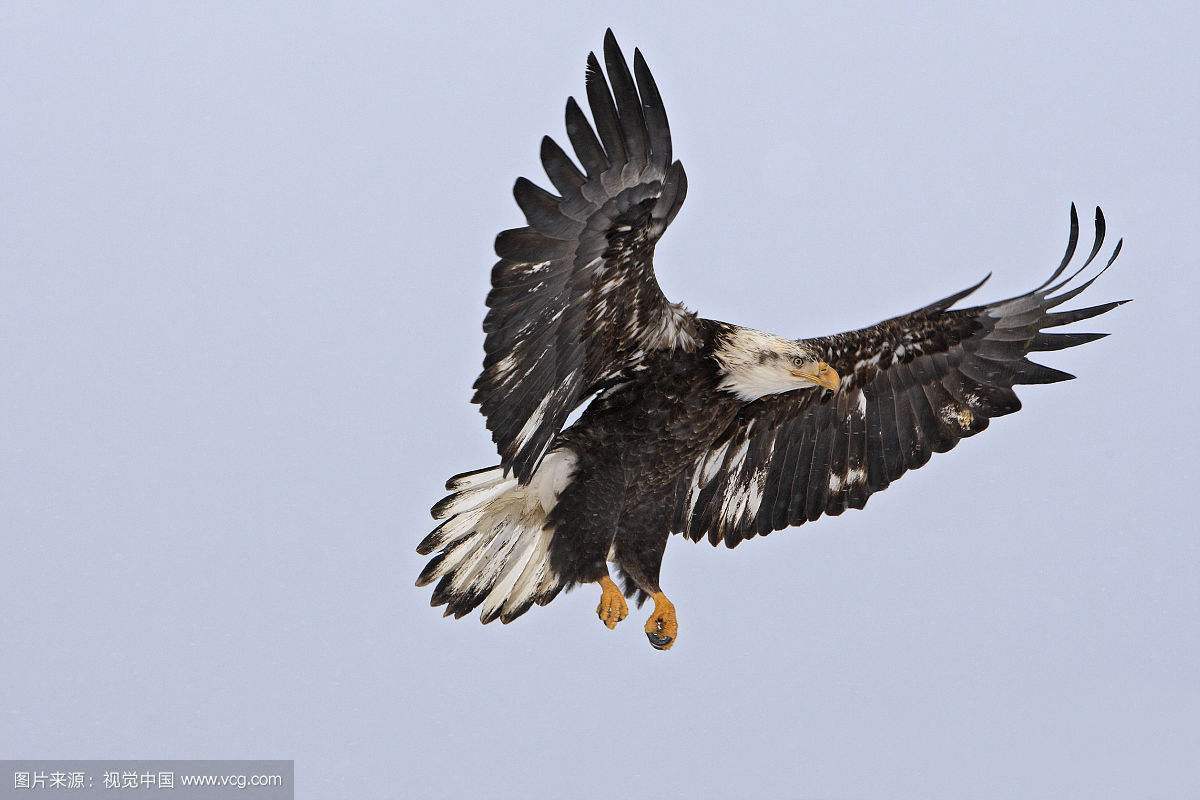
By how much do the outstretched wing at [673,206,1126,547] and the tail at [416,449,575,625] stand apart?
0.70 m

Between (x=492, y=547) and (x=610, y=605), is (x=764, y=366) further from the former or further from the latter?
(x=492, y=547)

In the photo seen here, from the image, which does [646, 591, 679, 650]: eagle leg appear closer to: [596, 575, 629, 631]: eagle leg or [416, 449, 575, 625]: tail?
[596, 575, 629, 631]: eagle leg

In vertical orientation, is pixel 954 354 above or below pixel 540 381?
above

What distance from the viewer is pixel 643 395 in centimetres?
444

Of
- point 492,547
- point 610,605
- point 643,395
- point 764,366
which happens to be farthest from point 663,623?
point 764,366

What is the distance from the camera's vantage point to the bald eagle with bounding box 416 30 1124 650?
11.9ft

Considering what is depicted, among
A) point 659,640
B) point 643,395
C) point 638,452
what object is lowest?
point 659,640

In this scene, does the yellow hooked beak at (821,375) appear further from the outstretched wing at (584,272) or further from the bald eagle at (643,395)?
the outstretched wing at (584,272)

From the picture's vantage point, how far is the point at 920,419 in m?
5.15

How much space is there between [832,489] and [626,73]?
2.32 m

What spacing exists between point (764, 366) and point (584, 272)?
A: 3.07 ft

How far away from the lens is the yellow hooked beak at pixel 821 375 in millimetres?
4582

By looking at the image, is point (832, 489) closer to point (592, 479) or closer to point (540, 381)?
point (592, 479)

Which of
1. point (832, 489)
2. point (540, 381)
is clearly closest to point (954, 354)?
point (832, 489)
